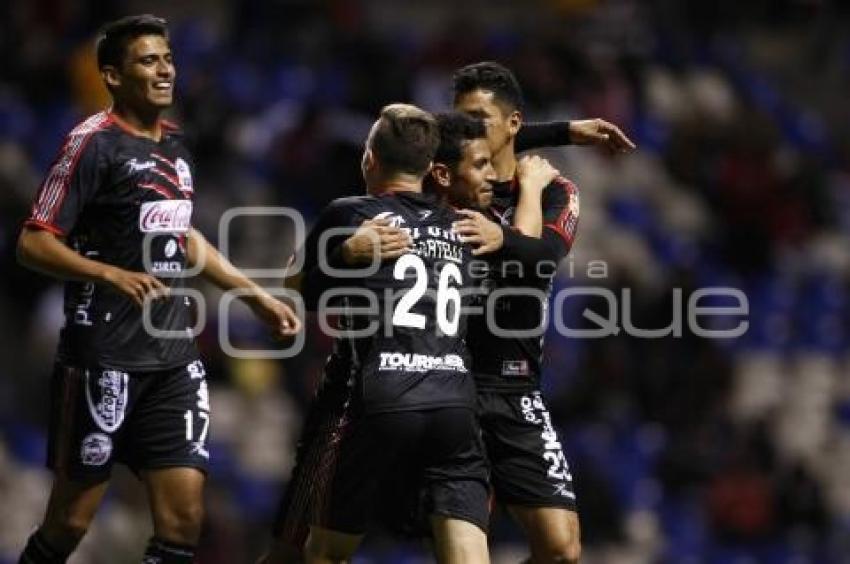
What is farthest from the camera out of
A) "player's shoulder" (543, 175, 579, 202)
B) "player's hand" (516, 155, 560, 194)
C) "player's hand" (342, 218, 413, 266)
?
"player's shoulder" (543, 175, 579, 202)

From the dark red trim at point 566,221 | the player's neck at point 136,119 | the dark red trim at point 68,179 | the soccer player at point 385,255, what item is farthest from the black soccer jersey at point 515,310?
the dark red trim at point 68,179

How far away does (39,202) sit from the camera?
7652 mm

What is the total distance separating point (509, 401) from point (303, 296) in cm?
114

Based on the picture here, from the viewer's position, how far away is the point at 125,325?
781 cm

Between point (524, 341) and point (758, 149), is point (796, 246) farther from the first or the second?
point (524, 341)

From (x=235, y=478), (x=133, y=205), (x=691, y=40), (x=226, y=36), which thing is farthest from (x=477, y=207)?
(x=691, y=40)

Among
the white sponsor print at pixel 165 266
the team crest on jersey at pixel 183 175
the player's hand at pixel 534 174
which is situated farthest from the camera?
the player's hand at pixel 534 174

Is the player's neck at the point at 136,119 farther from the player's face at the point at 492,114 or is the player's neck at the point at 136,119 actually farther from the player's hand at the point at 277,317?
the player's face at the point at 492,114

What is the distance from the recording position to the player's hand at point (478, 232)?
24.9 ft

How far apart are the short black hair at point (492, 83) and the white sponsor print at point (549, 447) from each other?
4.34ft

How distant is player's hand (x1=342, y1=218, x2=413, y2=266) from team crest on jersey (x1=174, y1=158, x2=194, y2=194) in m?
0.98

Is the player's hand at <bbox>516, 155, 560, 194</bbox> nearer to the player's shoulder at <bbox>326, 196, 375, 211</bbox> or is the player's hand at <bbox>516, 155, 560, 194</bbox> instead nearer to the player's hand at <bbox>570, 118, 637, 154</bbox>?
the player's hand at <bbox>570, 118, 637, 154</bbox>

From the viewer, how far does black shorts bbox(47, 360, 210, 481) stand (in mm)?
7738

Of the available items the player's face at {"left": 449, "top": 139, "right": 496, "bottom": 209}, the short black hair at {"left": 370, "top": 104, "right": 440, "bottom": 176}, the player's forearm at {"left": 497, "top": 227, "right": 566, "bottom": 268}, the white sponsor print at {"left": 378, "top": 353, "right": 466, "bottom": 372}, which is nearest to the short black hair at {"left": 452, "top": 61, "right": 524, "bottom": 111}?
the player's face at {"left": 449, "top": 139, "right": 496, "bottom": 209}
